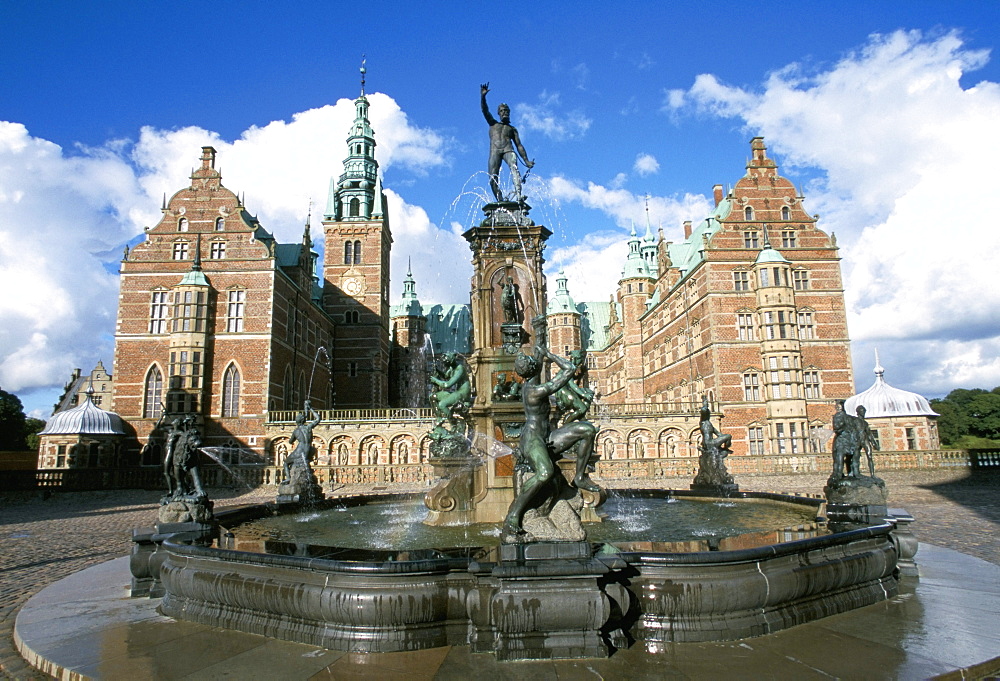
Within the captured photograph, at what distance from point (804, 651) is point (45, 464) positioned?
3703 centimetres

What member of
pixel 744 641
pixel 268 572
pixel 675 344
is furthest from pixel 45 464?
pixel 675 344

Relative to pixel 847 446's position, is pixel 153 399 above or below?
above

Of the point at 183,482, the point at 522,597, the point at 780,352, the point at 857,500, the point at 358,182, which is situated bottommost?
the point at 522,597

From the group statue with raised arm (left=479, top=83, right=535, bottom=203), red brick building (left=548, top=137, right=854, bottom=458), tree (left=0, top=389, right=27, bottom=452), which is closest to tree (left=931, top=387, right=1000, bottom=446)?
red brick building (left=548, top=137, right=854, bottom=458)

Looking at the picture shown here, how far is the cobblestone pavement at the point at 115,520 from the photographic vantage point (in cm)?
898

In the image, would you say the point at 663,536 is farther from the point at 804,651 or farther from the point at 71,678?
the point at 71,678

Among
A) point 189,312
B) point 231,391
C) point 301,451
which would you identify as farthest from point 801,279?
point 189,312

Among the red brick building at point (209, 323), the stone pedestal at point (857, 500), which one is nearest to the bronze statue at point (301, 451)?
the stone pedestal at point (857, 500)

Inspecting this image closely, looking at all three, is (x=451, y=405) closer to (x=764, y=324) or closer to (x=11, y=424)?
(x=764, y=324)

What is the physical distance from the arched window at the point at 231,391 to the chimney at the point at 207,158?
41.1 feet

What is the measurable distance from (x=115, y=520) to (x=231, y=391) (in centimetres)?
1849

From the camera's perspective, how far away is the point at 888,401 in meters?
35.8

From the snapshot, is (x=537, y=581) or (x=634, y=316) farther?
(x=634, y=316)

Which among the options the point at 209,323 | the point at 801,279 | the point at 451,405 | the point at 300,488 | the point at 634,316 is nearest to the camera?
the point at 451,405
